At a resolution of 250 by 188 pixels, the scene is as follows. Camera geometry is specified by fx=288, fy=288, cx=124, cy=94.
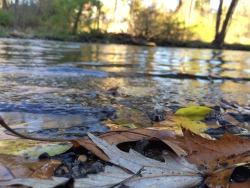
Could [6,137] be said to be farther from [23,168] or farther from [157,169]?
[157,169]

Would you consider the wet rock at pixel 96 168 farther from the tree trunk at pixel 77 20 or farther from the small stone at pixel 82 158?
the tree trunk at pixel 77 20

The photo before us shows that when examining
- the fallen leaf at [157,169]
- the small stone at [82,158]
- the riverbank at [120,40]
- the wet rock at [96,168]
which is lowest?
the riverbank at [120,40]

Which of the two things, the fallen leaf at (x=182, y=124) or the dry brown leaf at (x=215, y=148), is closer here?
the dry brown leaf at (x=215, y=148)

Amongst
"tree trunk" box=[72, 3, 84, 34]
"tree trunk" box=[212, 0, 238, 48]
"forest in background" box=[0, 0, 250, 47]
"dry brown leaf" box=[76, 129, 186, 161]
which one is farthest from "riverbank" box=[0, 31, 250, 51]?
"dry brown leaf" box=[76, 129, 186, 161]

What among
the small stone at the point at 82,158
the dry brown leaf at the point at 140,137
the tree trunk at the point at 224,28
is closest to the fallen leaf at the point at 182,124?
the dry brown leaf at the point at 140,137

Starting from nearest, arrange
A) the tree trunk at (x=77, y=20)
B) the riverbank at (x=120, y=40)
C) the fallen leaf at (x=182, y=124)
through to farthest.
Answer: the fallen leaf at (x=182, y=124), the riverbank at (x=120, y=40), the tree trunk at (x=77, y=20)

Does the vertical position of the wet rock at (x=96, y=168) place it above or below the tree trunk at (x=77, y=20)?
below

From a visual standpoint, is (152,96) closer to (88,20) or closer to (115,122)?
(115,122)

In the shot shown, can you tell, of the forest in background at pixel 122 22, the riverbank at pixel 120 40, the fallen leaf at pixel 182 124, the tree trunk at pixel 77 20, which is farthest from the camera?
the tree trunk at pixel 77 20

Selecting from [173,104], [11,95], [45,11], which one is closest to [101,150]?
[173,104]
